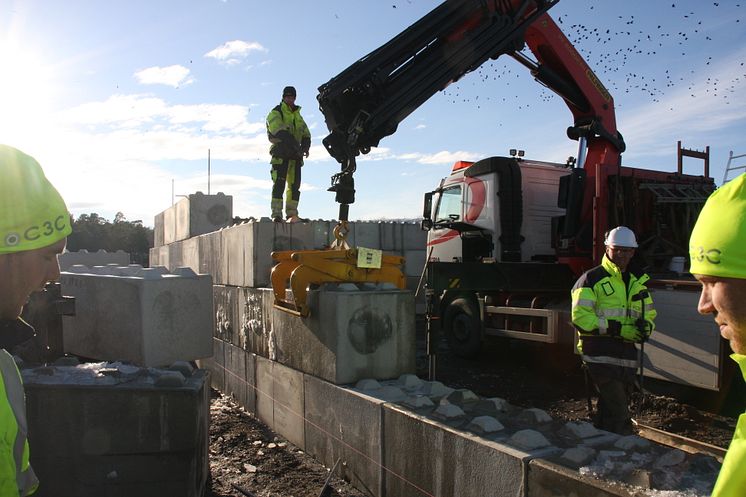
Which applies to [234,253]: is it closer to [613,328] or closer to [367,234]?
[613,328]

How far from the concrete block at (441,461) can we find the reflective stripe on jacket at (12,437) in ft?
7.06

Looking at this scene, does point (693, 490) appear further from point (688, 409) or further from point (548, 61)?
point (548, 61)

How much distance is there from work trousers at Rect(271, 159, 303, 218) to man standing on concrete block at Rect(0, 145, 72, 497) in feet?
19.8

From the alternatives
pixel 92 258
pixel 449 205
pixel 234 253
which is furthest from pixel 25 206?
pixel 92 258

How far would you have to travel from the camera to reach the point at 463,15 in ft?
27.7

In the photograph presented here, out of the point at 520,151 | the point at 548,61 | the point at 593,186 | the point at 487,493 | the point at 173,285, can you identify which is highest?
the point at 548,61

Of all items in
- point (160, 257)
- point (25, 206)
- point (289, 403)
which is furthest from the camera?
point (160, 257)

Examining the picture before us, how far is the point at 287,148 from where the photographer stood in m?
7.57

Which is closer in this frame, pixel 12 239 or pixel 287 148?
pixel 12 239

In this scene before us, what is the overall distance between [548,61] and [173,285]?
24.0 feet

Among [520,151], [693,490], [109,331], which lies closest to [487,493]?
[693,490]

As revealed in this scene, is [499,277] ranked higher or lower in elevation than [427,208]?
lower

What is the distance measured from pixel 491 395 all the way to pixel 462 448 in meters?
4.81

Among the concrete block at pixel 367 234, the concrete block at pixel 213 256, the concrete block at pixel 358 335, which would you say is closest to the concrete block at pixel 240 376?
the concrete block at pixel 213 256
